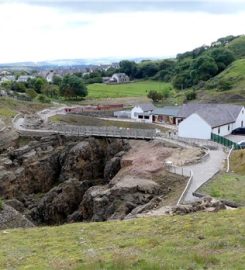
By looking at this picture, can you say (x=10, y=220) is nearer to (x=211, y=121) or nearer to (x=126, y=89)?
(x=211, y=121)

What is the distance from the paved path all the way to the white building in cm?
1247

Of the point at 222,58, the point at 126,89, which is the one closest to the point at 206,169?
the point at 222,58

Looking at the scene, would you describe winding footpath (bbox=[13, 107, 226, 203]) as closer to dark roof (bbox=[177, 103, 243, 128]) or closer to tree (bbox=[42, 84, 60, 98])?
dark roof (bbox=[177, 103, 243, 128])

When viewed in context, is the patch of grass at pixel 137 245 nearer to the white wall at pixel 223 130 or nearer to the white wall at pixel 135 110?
the white wall at pixel 223 130

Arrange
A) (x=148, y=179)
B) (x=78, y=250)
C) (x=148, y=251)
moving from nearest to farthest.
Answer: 1. (x=148, y=251)
2. (x=78, y=250)
3. (x=148, y=179)

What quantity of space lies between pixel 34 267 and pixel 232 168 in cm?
3140

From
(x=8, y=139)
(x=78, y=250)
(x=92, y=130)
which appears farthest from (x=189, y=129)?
(x=78, y=250)

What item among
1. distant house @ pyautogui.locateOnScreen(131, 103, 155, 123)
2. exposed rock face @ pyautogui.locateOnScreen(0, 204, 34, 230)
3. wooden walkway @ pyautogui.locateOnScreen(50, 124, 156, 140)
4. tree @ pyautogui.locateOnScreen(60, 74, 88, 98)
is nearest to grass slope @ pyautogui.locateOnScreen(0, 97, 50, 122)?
tree @ pyautogui.locateOnScreen(60, 74, 88, 98)

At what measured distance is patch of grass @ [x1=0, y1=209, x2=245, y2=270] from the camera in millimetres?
16156

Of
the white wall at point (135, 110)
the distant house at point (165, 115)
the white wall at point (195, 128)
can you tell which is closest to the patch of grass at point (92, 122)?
the distant house at point (165, 115)

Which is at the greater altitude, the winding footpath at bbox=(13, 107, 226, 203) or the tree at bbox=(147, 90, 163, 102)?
the winding footpath at bbox=(13, 107, 226, 203)

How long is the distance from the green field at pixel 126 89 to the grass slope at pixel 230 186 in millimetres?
99462

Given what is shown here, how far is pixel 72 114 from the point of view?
10050cm

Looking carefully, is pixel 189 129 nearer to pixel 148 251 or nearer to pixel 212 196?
pixel 212 196
